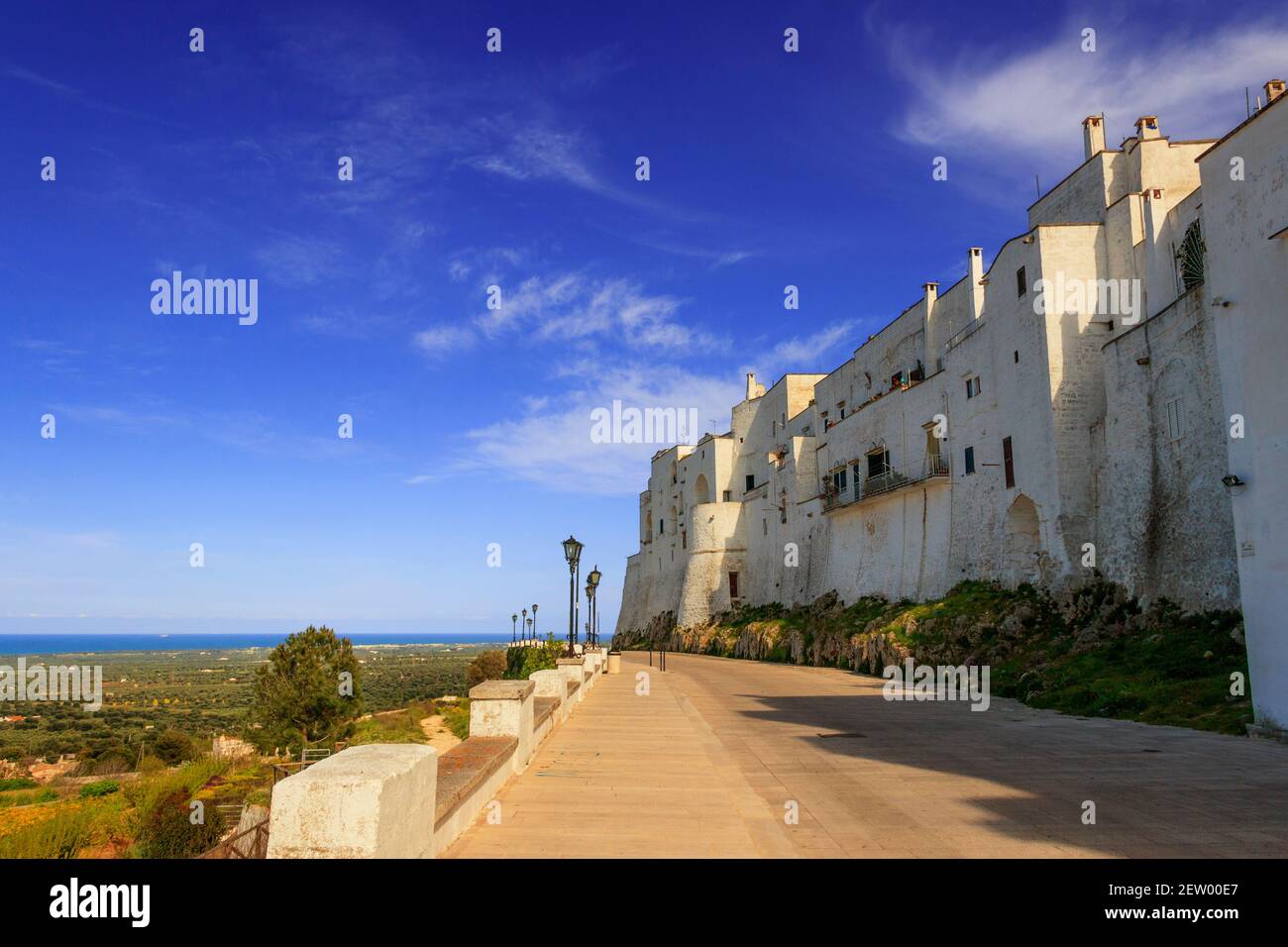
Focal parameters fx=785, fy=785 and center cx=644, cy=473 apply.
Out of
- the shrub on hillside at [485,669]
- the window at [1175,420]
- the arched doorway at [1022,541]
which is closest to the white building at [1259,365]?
the window at [1175,420]

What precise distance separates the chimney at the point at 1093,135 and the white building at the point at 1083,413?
7 centimetres

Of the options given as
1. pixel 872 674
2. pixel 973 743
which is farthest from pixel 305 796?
pixel 872 674

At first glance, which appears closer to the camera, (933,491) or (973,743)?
(973,743)

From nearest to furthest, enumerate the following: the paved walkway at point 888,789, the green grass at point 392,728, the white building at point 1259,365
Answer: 1. the paved walkway at point 888,789
2. the white building at point 1259,365
3. the green grass at point 392,728

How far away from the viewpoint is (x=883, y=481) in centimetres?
3791

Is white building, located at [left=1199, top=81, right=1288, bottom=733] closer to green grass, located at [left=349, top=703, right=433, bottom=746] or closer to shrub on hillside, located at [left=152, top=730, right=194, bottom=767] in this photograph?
green grass, located at [left=349, top=703, right=433, bottom=746]

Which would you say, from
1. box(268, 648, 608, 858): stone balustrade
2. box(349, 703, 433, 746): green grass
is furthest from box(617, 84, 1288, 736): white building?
box(349, 703, 433, 746): green grass

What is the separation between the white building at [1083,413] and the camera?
43.0 ft

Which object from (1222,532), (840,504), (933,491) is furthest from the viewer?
(840,504)

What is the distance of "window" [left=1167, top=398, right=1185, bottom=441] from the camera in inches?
802

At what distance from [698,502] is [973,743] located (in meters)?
51.4

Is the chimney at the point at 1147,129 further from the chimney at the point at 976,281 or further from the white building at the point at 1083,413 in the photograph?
the chimney at the point at 976,281
